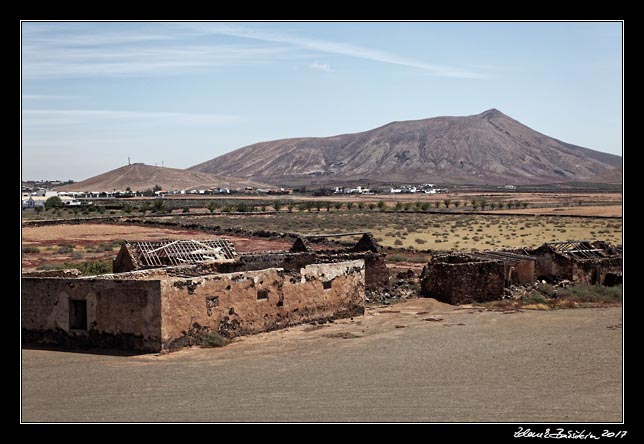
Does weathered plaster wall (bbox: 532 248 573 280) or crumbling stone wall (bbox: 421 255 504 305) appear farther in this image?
weathered plaster wall (bbox: 532 248 573 280)

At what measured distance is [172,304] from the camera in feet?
52.5

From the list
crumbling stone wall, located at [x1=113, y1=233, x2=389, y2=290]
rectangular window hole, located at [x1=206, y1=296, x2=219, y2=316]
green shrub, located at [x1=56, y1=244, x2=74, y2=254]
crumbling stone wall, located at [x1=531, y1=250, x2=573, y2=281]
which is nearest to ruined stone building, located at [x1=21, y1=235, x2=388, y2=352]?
rectangular window hole, located at [x1=206, y1=296, x2=219, y2=316]

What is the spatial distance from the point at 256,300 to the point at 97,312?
345cm

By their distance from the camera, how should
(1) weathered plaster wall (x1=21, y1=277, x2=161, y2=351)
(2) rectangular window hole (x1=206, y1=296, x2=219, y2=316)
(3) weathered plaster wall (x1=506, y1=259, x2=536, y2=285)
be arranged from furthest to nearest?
(3) weathered plaster wall (x1=506, y1=259, x2=536, y2=285)
(2) rectangular window hole (x1=206, y1=296, x2=219, y2=316)
(1) weathered plaster wall (x1=21, y1=277, x2=161, y2=351)

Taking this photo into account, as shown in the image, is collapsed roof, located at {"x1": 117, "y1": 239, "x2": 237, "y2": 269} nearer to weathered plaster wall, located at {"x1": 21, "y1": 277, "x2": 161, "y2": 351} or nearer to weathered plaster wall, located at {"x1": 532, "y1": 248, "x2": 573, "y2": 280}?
weathered plaster wall, located at {"x1": 21, "y1": 277, "x2": 161, "y2": 351}

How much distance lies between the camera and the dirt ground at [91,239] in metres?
42.2

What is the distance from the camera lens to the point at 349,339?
17.7m

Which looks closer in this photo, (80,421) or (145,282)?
(80,421)

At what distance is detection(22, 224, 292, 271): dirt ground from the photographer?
4216 centimetres

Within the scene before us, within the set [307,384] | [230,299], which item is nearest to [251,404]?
[307,384]

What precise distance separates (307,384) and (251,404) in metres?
1.56

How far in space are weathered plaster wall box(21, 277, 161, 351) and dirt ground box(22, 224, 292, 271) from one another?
64.6 feet
